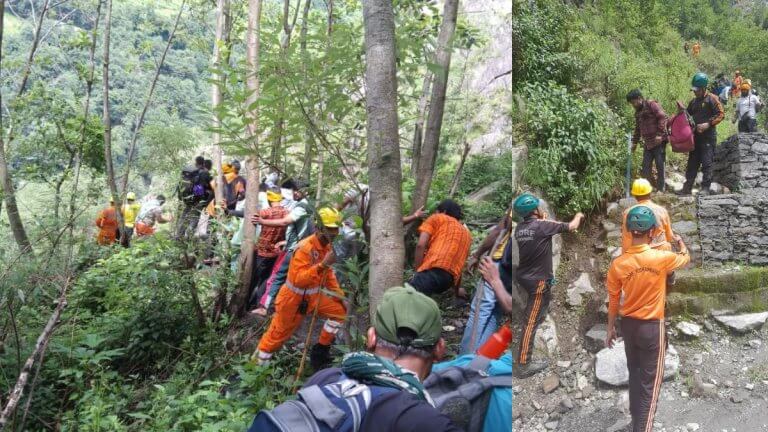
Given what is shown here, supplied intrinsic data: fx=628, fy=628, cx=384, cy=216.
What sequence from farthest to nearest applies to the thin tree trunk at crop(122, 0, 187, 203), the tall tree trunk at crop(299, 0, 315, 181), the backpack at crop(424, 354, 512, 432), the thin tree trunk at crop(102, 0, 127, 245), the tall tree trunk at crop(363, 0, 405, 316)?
the thin tree trunk at crop(122, 0, 187, 203)
the thin tree trunk at crop(102, 0, 127, 245)
the tall tree trunk at crop(299, 0, 315, 181)
the tall tree trunk at crop(363, 0, 405, 316)
the backpack at crop(424, 354, 512, 432)

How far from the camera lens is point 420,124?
2990 mm

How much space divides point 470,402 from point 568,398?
307 mm

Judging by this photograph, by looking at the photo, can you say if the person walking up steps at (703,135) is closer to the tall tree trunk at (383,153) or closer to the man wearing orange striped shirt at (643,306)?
the man wearing orange striped shirt at (643,306)

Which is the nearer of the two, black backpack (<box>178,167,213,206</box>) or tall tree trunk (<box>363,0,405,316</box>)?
tall tree trunk (<box>363,0,405,316</box>)

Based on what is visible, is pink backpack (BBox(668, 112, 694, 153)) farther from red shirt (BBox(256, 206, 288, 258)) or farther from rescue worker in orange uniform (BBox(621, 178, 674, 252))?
red shirt (BBox(256, 206, 288, 258))

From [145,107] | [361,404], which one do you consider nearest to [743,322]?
[361,404]

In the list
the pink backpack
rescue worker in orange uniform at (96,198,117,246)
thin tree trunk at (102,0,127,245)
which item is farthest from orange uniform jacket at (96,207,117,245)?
the pink backpack

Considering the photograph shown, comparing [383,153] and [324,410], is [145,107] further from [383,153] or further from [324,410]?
[324,410]

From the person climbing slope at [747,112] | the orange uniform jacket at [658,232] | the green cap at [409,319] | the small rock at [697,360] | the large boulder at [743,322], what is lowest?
the small rock at [697,360]

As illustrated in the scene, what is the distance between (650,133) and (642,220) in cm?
25

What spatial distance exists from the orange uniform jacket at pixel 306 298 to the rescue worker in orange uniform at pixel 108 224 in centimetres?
399

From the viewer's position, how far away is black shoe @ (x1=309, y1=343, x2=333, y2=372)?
12.3 feet

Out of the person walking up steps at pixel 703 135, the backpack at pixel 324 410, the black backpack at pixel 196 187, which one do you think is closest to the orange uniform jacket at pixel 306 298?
the person walking up steps at pixel 703 135

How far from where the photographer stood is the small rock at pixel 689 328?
1.73m
